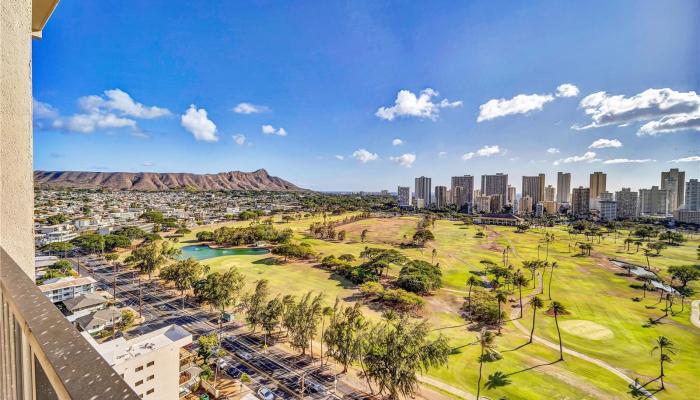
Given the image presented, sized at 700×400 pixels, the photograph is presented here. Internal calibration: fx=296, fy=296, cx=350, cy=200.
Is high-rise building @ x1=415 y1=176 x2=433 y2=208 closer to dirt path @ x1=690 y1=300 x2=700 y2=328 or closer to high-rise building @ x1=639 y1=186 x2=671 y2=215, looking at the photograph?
high-rise building @ x1=639 y1=186 x2=671 y2=215

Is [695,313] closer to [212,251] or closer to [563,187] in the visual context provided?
[212,251]

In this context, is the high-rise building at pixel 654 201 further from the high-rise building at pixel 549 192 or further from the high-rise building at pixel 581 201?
the high-rise building at pixel 549 192

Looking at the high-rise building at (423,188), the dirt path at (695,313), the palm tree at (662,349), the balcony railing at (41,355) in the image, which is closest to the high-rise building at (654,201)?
the high-rise building at (423,188)

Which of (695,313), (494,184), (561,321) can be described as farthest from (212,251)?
(494,184)

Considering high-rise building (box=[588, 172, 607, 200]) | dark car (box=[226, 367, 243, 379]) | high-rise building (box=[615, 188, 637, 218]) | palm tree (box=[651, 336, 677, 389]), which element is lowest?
dark car (box=[226, 367, 243, 379])

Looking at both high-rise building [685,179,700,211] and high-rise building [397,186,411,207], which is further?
high-rise building [397,186,411,207]

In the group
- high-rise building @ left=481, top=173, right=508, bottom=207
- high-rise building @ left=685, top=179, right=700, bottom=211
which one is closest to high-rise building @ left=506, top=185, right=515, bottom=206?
high-rise building @ left=481, top=173, right=508, bottom=207

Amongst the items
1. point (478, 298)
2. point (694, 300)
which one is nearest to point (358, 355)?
point (478, 298)
